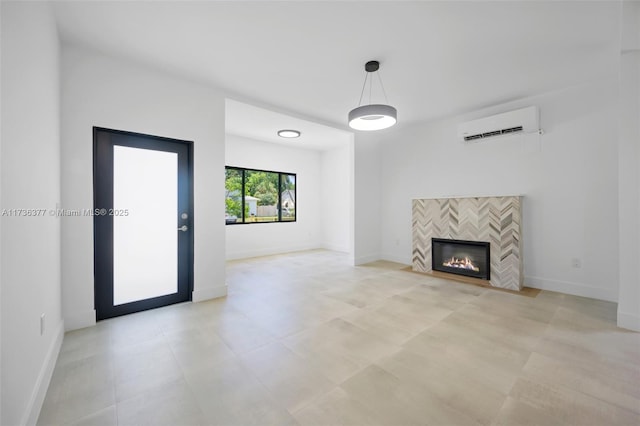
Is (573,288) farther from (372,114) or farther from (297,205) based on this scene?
(297,205)

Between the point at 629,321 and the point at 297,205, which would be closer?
the point at 629,321

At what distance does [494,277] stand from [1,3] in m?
5.53

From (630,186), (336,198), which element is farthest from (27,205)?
(336,198)

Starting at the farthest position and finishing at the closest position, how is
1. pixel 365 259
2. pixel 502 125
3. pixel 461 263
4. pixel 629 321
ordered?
pixel 365 259 < pixel 461 263 < pixel 502 125 < pixel 629 321

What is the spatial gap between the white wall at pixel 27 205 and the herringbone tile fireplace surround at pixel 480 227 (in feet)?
16.5

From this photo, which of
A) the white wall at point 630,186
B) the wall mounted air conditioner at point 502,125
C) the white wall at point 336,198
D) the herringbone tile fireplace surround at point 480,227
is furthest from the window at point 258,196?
the white wall at point 630,186

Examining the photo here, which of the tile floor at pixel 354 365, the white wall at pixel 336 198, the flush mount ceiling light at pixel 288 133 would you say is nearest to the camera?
the tile floor at pixel 354 365

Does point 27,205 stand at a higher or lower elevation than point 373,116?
lower

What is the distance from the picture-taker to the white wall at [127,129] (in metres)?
2.73

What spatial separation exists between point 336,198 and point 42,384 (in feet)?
21.3

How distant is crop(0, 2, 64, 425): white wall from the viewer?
1298 millimetres

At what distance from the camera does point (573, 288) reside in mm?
3781

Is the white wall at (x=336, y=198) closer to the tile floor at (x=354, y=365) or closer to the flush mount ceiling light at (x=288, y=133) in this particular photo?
the flush mount ceiling light at (x=288, y=133)

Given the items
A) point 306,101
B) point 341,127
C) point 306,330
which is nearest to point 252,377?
point 306,330
